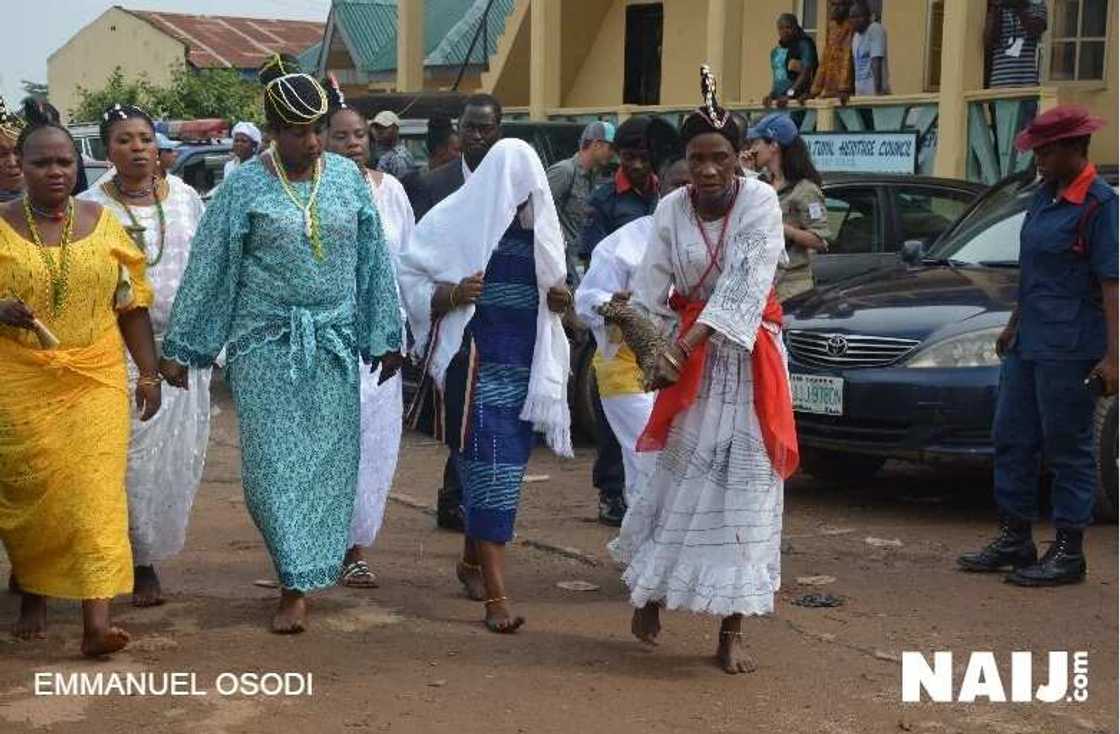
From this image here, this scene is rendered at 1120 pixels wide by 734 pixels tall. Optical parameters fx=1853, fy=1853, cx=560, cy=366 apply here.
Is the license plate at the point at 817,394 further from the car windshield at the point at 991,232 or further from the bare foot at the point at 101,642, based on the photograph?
the bare foot at the point at 101,642

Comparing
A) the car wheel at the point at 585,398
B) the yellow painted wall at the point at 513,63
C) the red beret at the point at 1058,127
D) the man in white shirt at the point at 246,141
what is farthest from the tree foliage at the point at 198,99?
the red beret at the point at 1058,127

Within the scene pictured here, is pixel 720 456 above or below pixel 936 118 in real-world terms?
below

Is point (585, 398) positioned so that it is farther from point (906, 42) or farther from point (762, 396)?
point (906, 42)

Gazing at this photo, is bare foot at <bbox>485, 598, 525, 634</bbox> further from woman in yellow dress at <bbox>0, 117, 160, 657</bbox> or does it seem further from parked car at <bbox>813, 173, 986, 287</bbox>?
parked car at <bbox>813, 173, 986, 287</bbox>

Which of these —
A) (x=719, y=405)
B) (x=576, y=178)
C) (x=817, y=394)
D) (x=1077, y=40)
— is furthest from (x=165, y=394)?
(x=1077, y=40)

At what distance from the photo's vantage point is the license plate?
29.5 ft

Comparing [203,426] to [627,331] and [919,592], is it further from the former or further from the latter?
[919,592]

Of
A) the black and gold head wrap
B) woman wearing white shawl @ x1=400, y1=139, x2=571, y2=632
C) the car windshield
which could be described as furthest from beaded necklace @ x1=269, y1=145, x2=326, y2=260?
the car windshield

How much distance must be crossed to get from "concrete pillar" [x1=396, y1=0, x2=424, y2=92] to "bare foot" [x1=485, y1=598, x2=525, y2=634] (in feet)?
66.4

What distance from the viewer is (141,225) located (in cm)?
715

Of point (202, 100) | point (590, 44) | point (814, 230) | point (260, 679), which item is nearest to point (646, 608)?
point (260, 679)

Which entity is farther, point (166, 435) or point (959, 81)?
point (959, 81)

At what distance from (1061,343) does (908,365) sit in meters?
1.43

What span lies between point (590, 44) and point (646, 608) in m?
19.5
